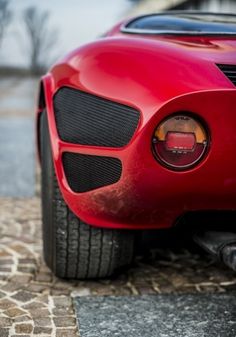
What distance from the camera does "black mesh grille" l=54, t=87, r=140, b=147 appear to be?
88.6 inches

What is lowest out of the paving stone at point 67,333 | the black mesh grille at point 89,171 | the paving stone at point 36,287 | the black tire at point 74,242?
the paving stone at point 36,287

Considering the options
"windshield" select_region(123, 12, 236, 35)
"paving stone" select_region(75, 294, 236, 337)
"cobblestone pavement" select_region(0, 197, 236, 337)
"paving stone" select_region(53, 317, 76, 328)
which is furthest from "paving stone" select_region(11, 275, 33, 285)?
"windshield" select_region(123, 12, 236, 35)

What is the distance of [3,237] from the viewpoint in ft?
11.6

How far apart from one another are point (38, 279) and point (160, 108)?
1168mm

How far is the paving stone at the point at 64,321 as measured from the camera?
7.75 feet

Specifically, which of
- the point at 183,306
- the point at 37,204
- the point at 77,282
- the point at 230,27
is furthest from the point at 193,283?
the point at 37,204

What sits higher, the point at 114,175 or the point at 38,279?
the point at 114,175

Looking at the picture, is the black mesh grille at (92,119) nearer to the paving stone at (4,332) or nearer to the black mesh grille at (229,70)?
the black mesh grille at (229,70)

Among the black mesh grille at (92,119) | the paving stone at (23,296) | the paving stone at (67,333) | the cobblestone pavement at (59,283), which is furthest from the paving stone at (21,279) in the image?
the black mesh grille at (92,119)

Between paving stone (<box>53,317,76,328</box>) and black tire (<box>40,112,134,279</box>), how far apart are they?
1.13 feet

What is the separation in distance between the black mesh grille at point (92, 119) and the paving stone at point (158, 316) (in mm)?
710

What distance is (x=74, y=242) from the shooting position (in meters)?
2.66

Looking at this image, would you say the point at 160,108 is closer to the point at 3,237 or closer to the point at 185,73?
the point at 185,73

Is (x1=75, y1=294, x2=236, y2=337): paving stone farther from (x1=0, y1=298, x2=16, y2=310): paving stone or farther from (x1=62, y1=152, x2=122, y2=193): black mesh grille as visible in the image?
(x1=62, y1=152, x2=122, y2=193): black mesh grille
